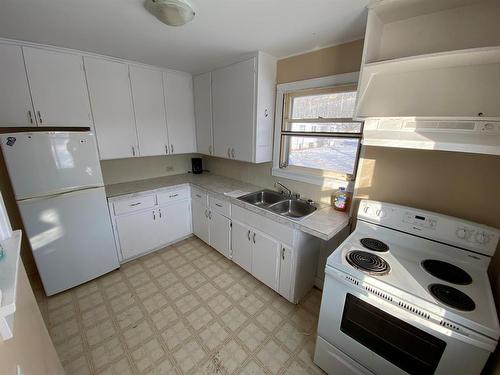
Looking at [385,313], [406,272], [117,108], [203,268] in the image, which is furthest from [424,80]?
[117,108]

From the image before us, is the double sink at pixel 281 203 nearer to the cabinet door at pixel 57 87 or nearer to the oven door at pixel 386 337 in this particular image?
the oven door at pixel 386 337

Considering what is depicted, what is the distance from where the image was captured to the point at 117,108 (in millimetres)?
2363

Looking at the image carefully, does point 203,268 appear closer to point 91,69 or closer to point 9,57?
point 91,69

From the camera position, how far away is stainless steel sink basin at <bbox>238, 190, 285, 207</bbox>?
240cm

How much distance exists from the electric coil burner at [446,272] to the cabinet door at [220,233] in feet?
5.80

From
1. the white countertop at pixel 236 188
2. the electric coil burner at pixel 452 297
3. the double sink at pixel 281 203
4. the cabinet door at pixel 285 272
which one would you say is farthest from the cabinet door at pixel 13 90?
the electric coil burner at pixel 452 297

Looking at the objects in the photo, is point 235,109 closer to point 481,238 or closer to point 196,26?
point 196,26

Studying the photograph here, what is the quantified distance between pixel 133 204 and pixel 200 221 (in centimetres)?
87

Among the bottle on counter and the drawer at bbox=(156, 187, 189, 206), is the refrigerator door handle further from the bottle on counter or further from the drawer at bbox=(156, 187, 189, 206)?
the bottle on counter

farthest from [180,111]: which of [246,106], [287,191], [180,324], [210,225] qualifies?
[180,324]

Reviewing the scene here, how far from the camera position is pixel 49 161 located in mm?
1813

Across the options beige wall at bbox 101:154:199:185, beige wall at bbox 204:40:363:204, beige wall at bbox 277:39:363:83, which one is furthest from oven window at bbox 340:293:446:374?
beige wall at bbox 101:154:199:185

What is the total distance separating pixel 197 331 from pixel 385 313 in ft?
4.69

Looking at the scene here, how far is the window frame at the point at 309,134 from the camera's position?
182 centimetres
